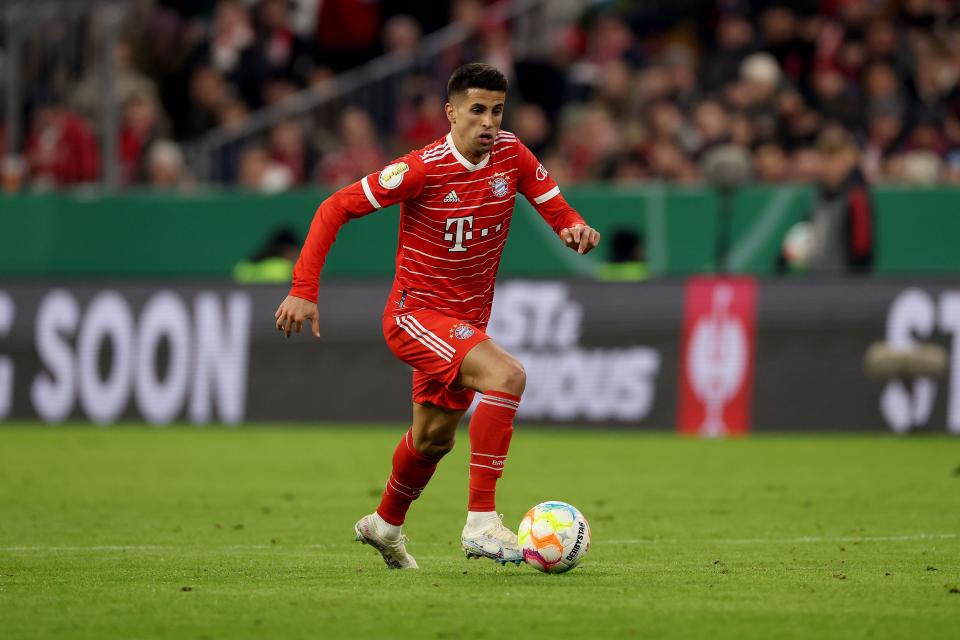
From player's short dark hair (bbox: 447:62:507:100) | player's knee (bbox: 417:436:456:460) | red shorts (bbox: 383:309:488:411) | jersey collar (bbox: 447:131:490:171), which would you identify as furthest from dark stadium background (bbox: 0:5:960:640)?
player's short dark hair (bbox: 447:62:507:100)

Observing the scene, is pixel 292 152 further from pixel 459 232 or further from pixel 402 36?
pixel 459 232

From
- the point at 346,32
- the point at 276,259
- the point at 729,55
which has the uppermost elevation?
the point at 346,32

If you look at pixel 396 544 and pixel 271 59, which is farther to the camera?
pixel 271 59

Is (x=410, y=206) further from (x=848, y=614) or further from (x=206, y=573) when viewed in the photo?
(x=848, y=614)

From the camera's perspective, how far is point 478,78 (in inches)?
299

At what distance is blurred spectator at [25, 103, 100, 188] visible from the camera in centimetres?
1947

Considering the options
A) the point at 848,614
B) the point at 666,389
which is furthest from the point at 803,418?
the point at 848,614

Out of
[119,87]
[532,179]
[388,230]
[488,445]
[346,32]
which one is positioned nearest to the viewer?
[488,445]

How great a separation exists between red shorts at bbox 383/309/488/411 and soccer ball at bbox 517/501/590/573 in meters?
0.67

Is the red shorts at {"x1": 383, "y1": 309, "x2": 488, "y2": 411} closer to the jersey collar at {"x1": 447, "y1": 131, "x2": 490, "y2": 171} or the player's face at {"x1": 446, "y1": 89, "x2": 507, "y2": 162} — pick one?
the jersey collar at {"x1": 447, "y1": 131, "x2": 490, "y2": 171}

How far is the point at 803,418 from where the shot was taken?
1523 cm

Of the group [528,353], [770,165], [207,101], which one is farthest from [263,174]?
[770,165]

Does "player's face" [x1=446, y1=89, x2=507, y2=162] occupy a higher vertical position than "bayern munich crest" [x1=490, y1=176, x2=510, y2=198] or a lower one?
higher

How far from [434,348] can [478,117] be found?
1.03m
